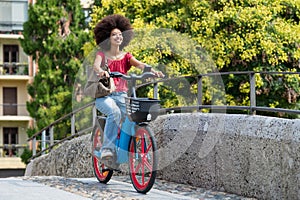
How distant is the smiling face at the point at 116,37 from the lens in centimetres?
945

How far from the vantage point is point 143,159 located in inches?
356

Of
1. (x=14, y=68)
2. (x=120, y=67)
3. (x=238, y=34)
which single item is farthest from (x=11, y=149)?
(x=120, y=67)

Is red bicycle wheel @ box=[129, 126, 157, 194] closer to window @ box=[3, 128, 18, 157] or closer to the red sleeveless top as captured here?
the red sleeveless top

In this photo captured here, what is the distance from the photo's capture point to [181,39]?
24.2 meters

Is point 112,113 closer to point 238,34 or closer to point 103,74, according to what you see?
point 103,74

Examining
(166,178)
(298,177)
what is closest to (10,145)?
(166,178)

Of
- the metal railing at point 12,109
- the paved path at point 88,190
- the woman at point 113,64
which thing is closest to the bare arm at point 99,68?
the woman at point 113,64

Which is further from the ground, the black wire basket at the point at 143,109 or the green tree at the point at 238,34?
the green tree at the point at 238,34

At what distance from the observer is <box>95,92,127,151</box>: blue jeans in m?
9.24

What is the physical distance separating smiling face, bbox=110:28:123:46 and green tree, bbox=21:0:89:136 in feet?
85.0

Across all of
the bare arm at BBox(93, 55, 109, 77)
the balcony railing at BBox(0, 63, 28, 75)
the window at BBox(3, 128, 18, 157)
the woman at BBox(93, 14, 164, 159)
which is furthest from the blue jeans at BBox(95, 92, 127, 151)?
the balcony railing at BBox(0, 63, 28, 75)

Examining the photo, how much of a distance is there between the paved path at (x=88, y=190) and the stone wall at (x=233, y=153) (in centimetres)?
21

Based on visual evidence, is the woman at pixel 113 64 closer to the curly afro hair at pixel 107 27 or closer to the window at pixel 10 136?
the curly afro hair at pixel 107 27

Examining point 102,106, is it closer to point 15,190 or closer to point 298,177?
point 15,190
